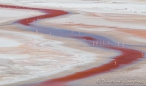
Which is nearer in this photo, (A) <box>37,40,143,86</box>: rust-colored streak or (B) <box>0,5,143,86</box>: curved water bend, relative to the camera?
(A) <box>37,40,143,86</box>: rust-colored streak

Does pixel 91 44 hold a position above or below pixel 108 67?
below

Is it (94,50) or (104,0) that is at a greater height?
(94,50)

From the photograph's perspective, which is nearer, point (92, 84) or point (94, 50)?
point (92, 84)

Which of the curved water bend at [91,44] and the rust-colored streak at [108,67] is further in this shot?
the curved water bend at [91,44]

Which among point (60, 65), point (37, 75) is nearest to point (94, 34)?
Answer: point (60, 65)

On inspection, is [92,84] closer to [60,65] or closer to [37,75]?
[37,75]

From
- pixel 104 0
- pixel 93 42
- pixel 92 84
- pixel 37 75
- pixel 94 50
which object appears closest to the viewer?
pixel 92 84

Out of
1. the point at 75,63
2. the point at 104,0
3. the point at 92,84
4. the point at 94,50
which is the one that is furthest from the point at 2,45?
the point at 104,0

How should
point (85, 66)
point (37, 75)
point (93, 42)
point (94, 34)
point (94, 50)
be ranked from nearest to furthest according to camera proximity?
point (37, 75) < point (85, 66) < point (94, 50) < point (93, 42) < point (94, 34)

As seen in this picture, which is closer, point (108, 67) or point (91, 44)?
point (108, 67)
